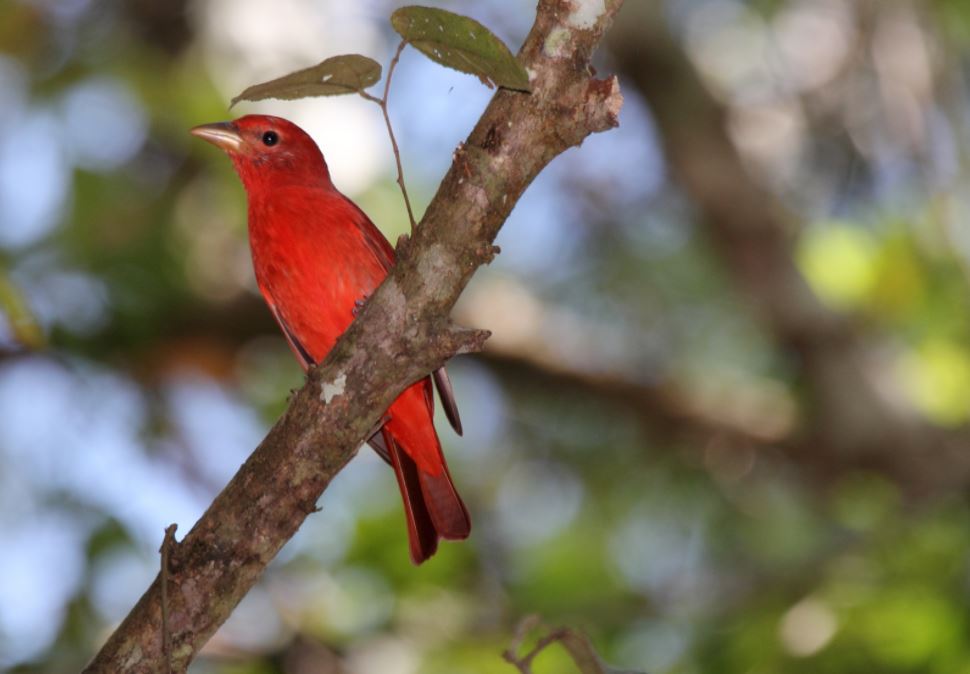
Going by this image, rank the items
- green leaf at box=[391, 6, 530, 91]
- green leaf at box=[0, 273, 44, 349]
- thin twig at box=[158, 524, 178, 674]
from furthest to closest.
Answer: green leaf at box=[0, 273, 44, 349], thin twig at box=[158, 524, 178, 674], green leaf at box=[391, 6, 530, 91]

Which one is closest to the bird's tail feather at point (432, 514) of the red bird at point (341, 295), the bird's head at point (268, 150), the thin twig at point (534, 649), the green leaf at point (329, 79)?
the red bird at point (341, 295)

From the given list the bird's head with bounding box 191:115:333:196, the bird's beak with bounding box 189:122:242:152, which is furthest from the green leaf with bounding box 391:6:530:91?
the bird's beak with bounding box 189:122:242:152

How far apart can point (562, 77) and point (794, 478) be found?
4243 millimetres

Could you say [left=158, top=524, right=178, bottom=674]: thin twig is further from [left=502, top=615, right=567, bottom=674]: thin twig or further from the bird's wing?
the bird's wing

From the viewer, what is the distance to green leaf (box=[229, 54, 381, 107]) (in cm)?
256

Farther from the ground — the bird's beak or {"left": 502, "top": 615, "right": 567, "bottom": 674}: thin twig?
the bird's beak

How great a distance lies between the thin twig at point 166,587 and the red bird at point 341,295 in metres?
1.17

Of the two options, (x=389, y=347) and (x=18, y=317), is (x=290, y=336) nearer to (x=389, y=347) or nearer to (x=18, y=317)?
(x=18, y=317)

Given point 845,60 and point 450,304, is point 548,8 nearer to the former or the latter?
point 450,304

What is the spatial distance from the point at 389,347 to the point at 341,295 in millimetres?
1204

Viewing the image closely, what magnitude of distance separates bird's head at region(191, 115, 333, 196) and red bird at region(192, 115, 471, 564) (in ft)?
0.43

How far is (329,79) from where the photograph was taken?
2621mm

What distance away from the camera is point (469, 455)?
22.1 ft

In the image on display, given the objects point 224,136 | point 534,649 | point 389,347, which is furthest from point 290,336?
point 534,649
